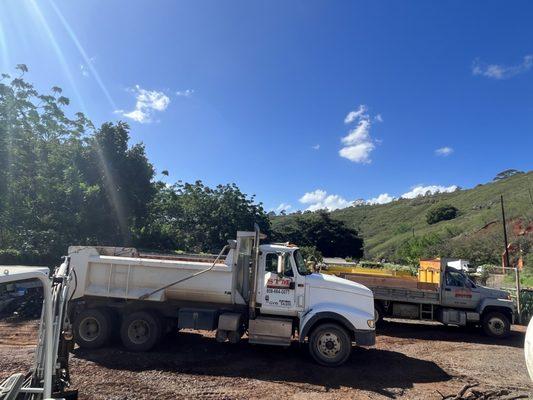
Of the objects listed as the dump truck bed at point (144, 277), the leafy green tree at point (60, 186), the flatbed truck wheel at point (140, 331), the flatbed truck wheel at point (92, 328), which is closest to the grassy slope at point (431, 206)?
the leafy green tree at point (60, 186)

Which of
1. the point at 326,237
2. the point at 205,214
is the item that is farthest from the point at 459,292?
the point at 326,237

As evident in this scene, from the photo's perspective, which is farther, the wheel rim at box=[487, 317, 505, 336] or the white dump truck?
the wheel rim at box=[487, 317, 505, 336]

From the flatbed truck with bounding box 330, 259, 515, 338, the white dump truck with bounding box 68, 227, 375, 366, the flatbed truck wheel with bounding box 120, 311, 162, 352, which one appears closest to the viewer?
the white dump truck with bounding box 68, 227, 375, 366

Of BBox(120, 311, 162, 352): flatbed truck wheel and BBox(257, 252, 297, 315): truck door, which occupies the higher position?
BBox(257, 252, 297, 315): truck door

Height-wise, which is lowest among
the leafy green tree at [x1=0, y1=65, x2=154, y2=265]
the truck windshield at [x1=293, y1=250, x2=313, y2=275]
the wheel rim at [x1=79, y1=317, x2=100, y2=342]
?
the wheel rim at [x1=79, y1=317, x2=100, y2=342]

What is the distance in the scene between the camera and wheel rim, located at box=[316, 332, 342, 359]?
27.2 feet

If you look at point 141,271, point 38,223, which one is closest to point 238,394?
point 141,271

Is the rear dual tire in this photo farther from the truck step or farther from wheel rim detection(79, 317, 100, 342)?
the truck step

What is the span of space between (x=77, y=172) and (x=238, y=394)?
16485 mm

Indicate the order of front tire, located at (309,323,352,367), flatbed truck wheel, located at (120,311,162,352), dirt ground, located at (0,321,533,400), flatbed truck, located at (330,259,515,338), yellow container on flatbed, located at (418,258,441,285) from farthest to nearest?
yellow container on flatbed, located at (418,258,441,285) → flatbed truck, located at (330,259,515,338) → flatbed truck wheel, located at (120,311,162,352) → front tire, located at (309,323,352,367) → dirt ground, located at (0,321,533,400)

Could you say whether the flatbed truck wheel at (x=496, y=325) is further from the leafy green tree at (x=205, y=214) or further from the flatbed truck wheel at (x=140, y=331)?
the leafy green tree at (x=205, y=214)

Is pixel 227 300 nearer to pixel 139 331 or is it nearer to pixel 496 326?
pixel 139 331

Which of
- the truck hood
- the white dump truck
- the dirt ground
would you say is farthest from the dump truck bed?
the truck hood

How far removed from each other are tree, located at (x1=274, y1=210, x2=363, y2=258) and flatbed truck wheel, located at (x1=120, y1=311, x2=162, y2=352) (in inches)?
2189
